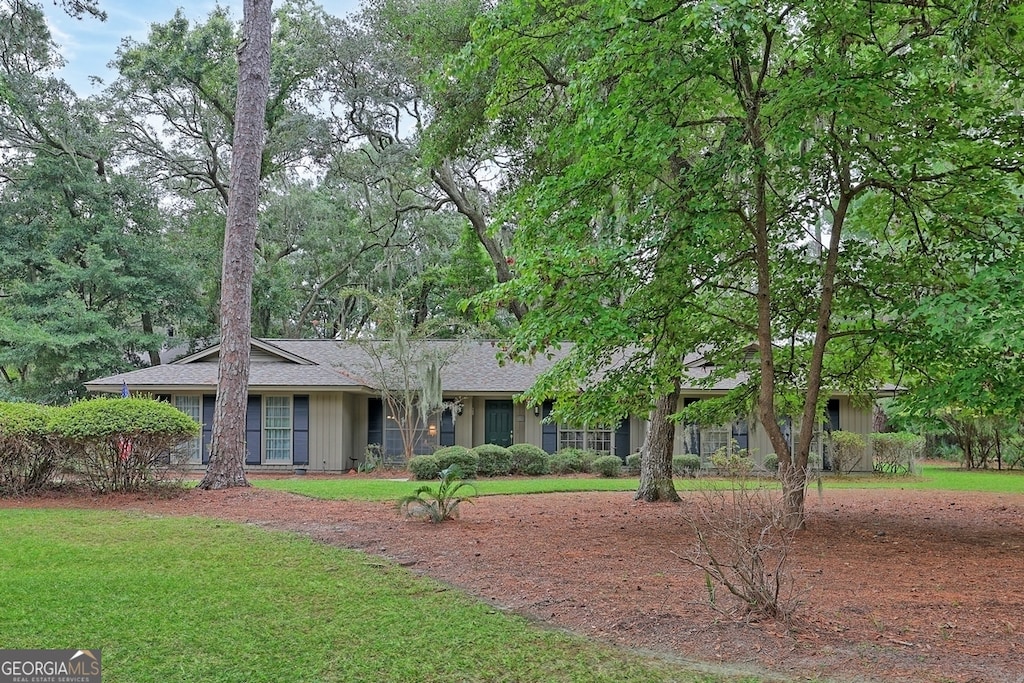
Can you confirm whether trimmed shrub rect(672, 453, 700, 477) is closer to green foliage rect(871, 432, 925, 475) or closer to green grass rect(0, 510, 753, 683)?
green foliage rect(871, 432, 925, 475)

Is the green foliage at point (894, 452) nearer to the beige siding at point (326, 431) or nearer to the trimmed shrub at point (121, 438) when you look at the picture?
the beige siding at point (326, 431)

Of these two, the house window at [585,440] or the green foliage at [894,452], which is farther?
the house window at [585,440]

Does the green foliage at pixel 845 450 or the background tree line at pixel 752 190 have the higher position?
the background tree line at pixel 752 190

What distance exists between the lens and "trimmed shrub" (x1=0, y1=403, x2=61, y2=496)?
→ 11680mm

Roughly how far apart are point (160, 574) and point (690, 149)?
881cm

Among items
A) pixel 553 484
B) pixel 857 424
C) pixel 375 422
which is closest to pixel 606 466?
pixel 553 484

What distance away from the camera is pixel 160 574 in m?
6.71

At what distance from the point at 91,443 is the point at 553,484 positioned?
8306mm

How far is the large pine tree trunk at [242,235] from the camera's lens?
13750 mm

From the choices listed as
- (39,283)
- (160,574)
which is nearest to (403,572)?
(160,574)

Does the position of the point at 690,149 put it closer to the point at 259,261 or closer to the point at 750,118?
the point at 750,118

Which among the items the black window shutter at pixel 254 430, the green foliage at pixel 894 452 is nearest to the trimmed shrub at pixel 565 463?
the black window shutter at pixel 254 430

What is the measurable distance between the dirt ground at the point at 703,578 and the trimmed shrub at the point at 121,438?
0.50 meters

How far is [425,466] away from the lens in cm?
1669
